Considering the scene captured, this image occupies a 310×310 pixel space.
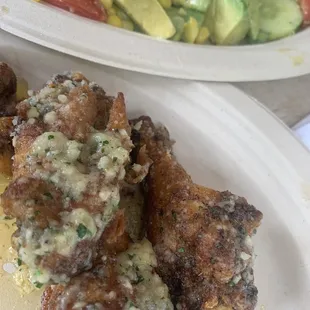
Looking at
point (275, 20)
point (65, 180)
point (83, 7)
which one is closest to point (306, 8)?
point (275, 20)

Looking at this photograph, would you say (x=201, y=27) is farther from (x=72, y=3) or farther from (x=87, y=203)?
(x=87, y=203)

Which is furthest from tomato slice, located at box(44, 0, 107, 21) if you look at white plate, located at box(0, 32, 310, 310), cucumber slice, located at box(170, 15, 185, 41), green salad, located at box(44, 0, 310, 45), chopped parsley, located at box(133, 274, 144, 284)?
chopped parsley, located at box(133, 274, 144, 284)

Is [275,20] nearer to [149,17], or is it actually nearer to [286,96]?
[286,96]

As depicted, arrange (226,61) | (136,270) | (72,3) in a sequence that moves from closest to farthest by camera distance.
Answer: (136,270) → (72,3) → (226,61)

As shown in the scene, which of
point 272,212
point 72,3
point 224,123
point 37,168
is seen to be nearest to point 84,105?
point 37,168

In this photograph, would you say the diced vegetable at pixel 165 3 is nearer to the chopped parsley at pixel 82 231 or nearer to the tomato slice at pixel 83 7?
the tomato slice at pixel 83 7

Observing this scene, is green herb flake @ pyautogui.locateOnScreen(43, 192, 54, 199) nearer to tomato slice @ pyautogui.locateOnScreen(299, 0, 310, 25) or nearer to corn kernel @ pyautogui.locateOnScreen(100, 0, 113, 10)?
corn kernel @ pyautogui.locateOnScreen(100, 0, 113, 10)
